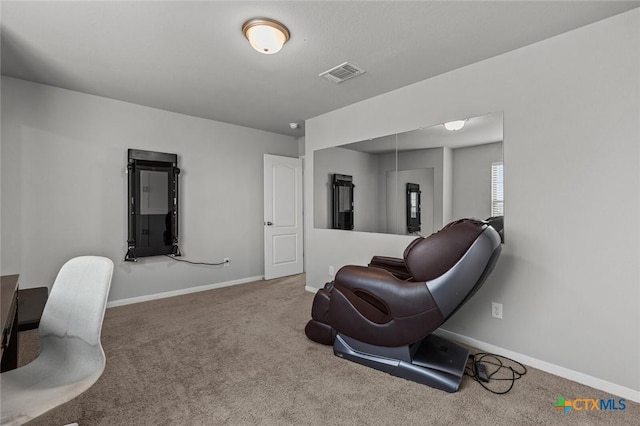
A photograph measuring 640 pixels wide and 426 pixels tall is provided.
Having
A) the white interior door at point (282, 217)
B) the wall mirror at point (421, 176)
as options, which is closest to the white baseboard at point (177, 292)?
the white interior door at point (282, 217)

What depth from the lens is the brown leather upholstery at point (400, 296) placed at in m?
1.91

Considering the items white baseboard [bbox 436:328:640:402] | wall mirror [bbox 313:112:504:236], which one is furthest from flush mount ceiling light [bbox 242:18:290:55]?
white baseboard [bbox 436:328:640:402]

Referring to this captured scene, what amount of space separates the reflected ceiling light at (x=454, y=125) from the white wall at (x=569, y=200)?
0.07m

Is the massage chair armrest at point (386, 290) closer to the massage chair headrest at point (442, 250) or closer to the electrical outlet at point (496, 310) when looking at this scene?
the massage chair headrest at point (442, 250)

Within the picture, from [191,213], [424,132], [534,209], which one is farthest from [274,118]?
[534,209]

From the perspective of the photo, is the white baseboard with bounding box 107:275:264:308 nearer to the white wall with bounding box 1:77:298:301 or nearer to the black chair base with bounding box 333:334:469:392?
the white wall with bounding box 1:77:298:301

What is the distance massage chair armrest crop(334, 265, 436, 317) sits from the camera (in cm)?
200

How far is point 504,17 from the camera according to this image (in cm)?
203

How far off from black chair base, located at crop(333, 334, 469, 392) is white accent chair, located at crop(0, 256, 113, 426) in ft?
5.27

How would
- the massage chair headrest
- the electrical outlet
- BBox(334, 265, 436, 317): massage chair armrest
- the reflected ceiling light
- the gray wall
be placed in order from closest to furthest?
the massage chair headrest → BBox(334, 265, 436, 317): massage chair armrest → the electrical outlet → the reflected ceiling light → the gray wall

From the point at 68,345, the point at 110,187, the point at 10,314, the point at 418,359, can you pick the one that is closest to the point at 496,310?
the point at 418,359

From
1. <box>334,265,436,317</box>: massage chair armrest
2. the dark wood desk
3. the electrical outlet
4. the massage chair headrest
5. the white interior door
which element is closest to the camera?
the dark wood desk

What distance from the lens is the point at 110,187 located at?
3629 millimetres

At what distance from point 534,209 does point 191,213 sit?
12.7 ft
